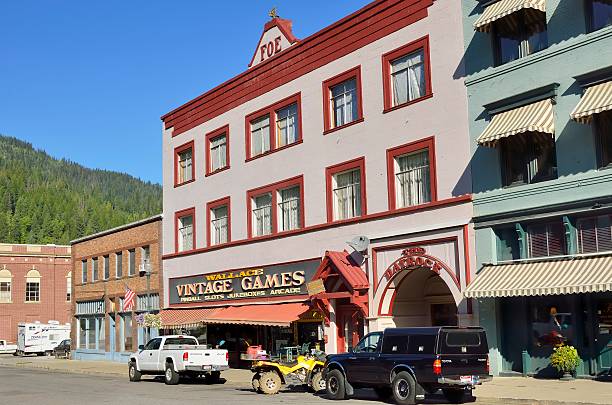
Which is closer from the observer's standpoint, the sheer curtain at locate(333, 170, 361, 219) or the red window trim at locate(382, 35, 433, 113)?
the red window trim at locate(382, 35, 433, 113)

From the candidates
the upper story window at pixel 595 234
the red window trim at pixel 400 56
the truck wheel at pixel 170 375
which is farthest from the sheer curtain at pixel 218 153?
the upper story window at pixel 595 234

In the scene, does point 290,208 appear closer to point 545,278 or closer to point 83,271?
point 545,278

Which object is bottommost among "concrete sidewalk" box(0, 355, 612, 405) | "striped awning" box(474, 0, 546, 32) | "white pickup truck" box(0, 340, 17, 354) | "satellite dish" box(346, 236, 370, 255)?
"white pickup truck" box(0, 340, 17, 354)

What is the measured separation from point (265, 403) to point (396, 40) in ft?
46.8

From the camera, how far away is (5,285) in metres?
85.1

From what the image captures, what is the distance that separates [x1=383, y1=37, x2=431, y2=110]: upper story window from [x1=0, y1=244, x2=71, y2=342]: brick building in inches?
2603

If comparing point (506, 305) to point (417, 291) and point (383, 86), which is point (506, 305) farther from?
point (383, 86)

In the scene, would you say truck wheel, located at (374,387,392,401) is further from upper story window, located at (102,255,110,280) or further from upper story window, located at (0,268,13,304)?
upper story window, located at (0,268,13,304)

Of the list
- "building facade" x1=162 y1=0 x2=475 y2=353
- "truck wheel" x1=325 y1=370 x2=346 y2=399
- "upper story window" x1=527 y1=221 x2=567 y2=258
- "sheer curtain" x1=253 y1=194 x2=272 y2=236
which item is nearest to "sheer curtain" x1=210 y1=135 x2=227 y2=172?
"building facade" x1=162 y1=0 x2=475 y2=353

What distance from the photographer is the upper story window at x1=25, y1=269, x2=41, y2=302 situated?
86188 mm

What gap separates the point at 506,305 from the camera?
23.8 m

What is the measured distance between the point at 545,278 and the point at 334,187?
10.9 meters

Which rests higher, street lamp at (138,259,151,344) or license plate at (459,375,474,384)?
street lamp at (138,259,151,344)

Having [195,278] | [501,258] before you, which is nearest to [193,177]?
[195,278]
